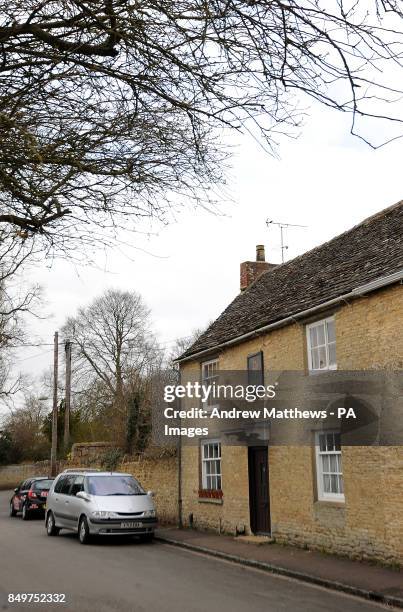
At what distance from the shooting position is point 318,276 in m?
16.0

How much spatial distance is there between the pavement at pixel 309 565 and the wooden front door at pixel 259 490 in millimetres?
577

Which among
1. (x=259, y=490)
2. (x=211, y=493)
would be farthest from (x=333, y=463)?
(x=211, y=493)

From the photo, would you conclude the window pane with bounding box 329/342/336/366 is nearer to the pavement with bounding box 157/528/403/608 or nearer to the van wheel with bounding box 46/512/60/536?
the pavement with bounding box 157/528/403/608

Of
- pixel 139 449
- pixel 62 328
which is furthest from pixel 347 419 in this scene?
pixel 62 328

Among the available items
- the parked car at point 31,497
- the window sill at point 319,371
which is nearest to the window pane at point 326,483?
the window sill at point 319,371

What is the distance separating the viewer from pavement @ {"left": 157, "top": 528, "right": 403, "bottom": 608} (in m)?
9.76

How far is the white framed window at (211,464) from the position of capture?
17891mm

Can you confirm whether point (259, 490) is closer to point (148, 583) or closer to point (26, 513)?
point (148, 583)

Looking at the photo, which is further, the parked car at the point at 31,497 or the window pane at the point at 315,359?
the parked car at the point at 31,497

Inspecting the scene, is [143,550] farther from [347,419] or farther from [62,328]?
[62,328]

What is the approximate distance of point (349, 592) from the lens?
9891 mm

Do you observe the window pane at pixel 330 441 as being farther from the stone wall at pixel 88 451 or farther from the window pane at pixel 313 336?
the stone wall at pixel 88 451

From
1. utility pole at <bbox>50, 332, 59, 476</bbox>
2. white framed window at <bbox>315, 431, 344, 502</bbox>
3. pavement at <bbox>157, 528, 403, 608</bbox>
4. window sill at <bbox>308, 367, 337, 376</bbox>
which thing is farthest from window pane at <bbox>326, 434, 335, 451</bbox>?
utility pole at <bbox>50, 332, 59, 476</bbox>

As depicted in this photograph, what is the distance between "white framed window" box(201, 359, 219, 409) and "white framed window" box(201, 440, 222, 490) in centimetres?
110
